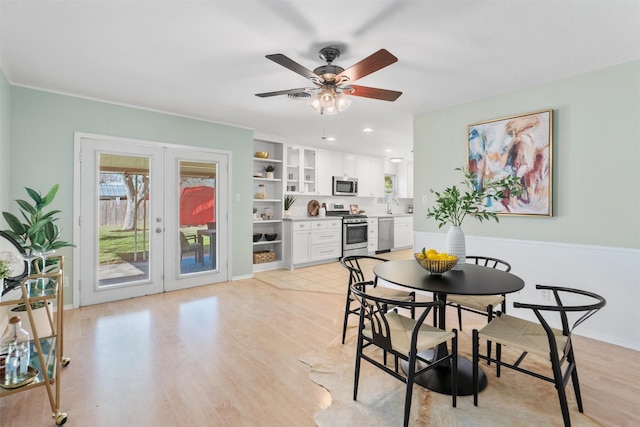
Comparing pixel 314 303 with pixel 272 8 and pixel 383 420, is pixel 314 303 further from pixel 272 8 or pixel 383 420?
pixel 272 8

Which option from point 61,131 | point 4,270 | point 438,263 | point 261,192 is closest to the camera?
point 4,270

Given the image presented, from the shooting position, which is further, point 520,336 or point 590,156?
point 590,156

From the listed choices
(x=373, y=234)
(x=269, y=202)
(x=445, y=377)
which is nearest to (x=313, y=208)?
(x=269, y=202)

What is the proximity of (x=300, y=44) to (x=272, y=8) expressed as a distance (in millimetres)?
442

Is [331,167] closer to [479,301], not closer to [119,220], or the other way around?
[119,220]

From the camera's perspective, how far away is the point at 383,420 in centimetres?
177

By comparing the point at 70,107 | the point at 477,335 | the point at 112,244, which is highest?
the point at 70,107

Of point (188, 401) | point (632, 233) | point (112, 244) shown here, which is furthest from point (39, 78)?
point (632, 233)

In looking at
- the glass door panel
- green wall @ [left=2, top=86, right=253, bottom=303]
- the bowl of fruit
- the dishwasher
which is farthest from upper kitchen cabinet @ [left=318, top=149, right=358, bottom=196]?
the bowl of fruit

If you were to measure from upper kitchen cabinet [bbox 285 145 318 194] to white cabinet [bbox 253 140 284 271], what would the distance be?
0.81 feet

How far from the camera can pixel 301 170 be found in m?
6.26

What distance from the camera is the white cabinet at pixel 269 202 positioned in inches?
227

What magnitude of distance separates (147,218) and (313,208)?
3.44 metres

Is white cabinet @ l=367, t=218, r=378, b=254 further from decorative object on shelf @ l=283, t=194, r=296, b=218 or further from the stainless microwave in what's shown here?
decorative object on shelf @ l=283, t=194, r=296, b=218
